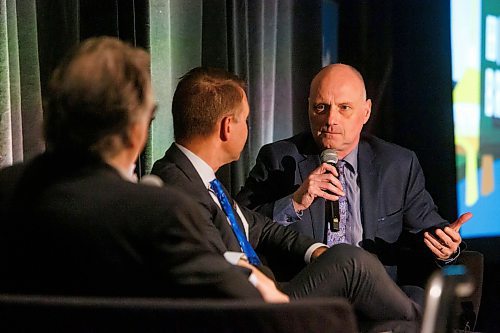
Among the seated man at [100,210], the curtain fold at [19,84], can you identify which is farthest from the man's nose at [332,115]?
the seated man at [100,210]

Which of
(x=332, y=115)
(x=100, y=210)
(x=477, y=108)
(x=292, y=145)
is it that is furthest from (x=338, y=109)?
(x=100, y=210)

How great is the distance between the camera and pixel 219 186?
2363 millimetres

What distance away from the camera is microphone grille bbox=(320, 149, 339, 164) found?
108 inches

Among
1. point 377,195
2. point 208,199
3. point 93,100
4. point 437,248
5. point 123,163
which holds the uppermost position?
point 93,100

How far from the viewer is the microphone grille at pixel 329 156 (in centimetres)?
275

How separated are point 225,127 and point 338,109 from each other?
81cm

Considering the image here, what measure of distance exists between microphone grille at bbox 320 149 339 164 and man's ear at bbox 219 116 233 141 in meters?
0.54

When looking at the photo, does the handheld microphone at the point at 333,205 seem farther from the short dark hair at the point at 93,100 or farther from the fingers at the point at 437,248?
the short dark hair at the point at 93,100

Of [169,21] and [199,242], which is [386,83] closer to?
[169,21]

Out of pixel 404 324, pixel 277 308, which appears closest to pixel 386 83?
pixel 404 324

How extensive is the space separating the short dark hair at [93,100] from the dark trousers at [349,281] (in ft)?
3.22

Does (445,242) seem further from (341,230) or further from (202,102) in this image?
(202,102)

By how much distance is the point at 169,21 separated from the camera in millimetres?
3307

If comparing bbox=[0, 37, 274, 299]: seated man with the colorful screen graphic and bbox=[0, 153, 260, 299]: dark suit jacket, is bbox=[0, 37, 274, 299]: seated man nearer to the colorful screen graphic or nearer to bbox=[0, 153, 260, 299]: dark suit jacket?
bbox=[0, 153, 260, 299]: dark suit jacket
